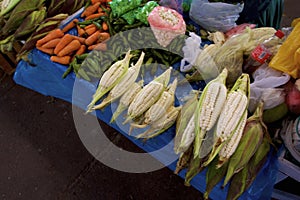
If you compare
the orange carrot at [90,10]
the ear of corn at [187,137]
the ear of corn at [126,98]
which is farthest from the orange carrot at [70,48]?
the ear of corn at [187,137]

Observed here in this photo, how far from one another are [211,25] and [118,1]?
746mm

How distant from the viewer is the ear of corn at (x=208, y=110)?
5.48ft

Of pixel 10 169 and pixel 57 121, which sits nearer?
pixel 10 169

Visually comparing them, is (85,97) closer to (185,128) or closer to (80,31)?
(80,31)

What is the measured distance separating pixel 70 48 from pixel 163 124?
983 millimetres

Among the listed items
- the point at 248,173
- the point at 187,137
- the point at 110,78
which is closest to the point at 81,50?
the point at 110,78

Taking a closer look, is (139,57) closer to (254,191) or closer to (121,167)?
(121,167)

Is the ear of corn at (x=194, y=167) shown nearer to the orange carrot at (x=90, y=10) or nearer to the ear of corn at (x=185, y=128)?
the ear of corn at (x=185, y=128)

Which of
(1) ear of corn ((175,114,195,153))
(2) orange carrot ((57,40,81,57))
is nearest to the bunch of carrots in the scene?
(2) orange carrot ((57,40,81,57))

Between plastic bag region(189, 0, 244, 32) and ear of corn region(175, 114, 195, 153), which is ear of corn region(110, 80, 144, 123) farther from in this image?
plastic bag region(189, 0, 244, 32)

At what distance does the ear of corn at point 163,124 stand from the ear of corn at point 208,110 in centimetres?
22

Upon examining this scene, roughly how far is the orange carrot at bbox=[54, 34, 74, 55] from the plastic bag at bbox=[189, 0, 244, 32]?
3.12 feet

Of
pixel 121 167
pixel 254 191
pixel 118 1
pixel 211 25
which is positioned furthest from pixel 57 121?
pixel 254 191

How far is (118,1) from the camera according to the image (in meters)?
2.52
